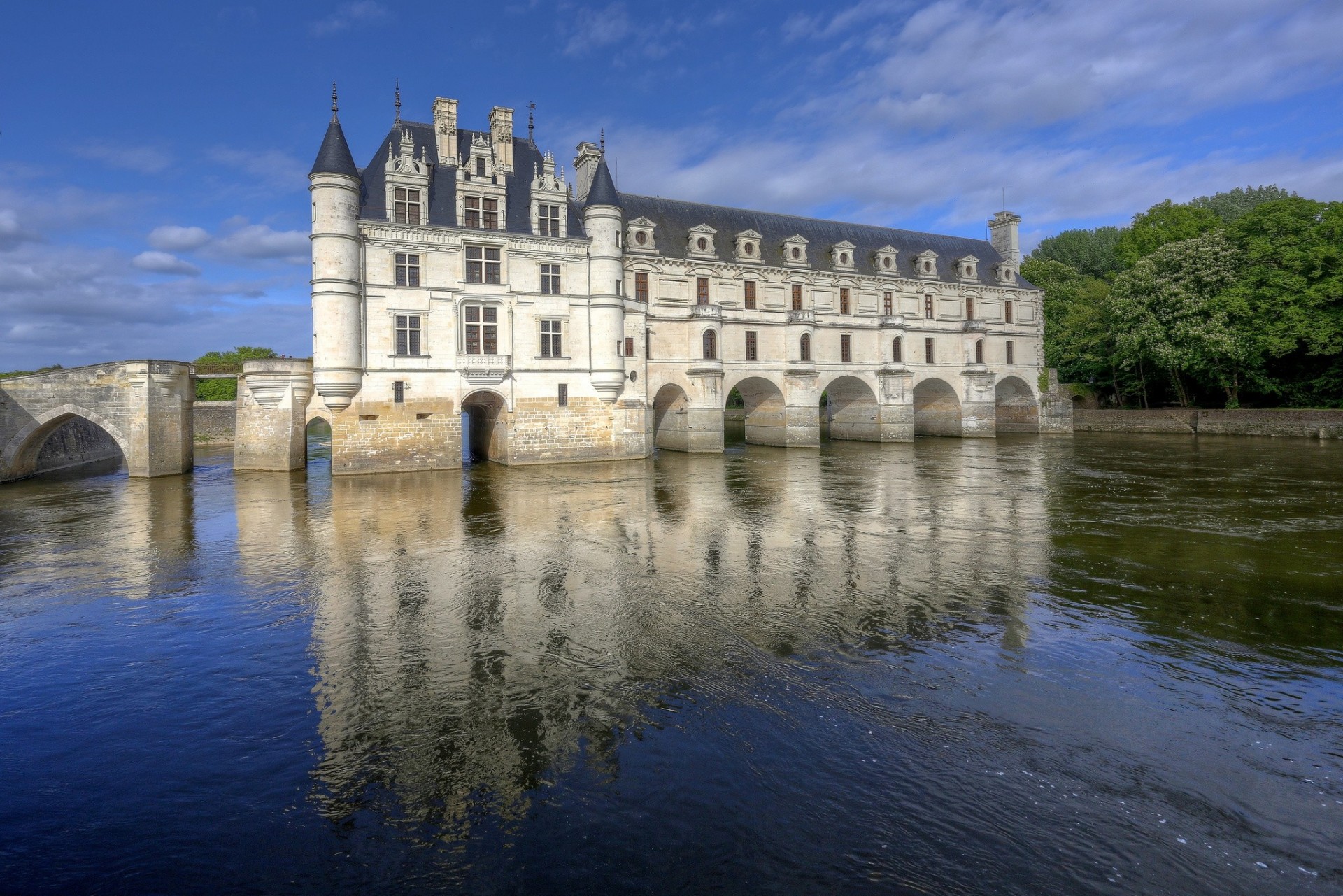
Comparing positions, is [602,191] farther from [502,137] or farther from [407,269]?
[407,269]

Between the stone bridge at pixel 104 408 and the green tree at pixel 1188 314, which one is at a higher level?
the green tree at pixel 1188 314

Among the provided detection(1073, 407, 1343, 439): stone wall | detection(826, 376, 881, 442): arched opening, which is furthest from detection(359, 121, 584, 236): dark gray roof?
detection(1073, 407, 1343, 439): stone wall

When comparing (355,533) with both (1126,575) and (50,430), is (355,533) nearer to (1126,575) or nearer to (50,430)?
(1126,575)

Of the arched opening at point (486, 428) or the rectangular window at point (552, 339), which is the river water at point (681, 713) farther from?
the rectangular window at point (552, 339)

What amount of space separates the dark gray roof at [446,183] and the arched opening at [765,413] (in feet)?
48.7

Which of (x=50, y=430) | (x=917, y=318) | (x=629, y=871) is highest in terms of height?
(x=917, y=318)

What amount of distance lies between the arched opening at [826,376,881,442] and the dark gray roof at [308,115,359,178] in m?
29.5

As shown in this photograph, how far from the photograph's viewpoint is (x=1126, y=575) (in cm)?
1237

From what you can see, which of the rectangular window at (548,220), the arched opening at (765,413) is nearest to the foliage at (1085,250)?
the arched opening at (765,413)

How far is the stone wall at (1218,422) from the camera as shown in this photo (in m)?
41.4

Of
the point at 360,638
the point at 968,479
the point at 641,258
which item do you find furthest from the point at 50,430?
the point at 968,479

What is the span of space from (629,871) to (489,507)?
17.1m

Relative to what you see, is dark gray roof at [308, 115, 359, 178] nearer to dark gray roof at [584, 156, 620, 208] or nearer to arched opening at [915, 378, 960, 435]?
dark gray roof at [584, 156, 620, 208]

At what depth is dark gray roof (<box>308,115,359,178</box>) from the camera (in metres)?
28.2
